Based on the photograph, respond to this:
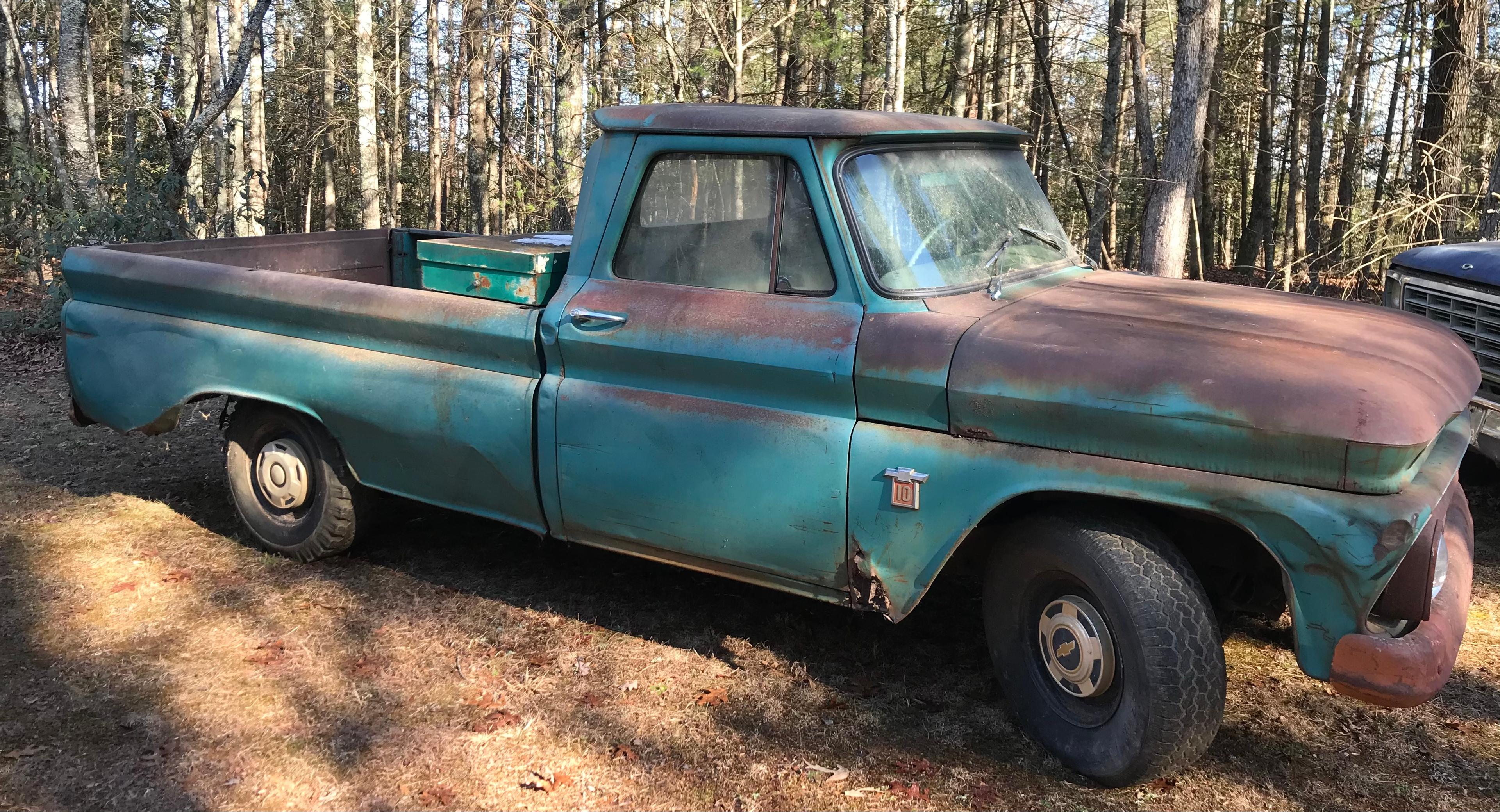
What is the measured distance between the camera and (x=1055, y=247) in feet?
13.8

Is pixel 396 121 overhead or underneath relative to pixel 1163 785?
overhead

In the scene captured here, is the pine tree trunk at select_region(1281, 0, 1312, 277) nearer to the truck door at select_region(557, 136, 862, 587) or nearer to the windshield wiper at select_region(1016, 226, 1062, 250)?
the windshield wiper at select_region(1016, 226, 1062, 250)

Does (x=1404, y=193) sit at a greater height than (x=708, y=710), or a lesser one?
greater

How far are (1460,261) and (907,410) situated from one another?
3.53 m

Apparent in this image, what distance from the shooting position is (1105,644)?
313 centimetres

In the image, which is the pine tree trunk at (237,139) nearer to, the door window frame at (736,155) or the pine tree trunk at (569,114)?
the pine tree trunk at (569,114)

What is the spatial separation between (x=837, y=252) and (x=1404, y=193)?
22.7ft

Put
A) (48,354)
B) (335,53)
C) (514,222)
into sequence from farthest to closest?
(335,53) < (514,222) < (48,354)

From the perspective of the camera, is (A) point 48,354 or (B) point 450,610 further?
(A) point 48,354

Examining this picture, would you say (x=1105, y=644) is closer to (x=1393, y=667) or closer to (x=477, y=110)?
(x=1393, y=667)

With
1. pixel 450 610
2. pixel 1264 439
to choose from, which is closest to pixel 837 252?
pixel 1264 439

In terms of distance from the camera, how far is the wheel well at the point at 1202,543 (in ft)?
10.4

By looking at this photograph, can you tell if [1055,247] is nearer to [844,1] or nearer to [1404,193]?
[1404,193]

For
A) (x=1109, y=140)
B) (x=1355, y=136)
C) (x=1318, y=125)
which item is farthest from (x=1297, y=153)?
(x=1109, y=140)
